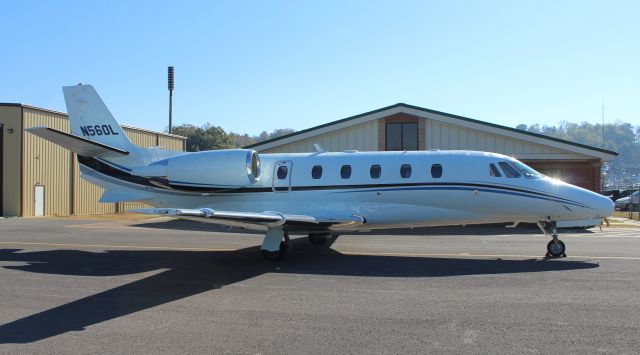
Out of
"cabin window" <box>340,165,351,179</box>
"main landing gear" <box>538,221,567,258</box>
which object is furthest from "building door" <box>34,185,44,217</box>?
"main landing gear" <box>538,221,567,258</box>

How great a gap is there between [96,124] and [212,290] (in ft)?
30.7

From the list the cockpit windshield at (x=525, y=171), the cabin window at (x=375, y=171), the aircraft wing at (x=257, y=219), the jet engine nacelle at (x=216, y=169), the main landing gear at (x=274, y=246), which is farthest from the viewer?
the jet engine nacelle at (x=216, y=169)

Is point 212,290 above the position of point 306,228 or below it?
below

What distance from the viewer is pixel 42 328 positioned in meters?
7.09

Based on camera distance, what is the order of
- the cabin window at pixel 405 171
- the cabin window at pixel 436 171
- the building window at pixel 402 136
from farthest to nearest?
the building window at pixel 402 136 < the cabin window at pixel 405 171 < the cabin window at pixel 436 171

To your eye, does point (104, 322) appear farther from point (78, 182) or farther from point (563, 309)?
point (78, 182)

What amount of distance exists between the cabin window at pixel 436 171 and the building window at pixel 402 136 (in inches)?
518

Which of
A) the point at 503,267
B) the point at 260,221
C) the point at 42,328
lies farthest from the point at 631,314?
the point at 42,328

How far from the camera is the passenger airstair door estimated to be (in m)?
14.6

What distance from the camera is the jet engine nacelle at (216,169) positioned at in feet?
47.7

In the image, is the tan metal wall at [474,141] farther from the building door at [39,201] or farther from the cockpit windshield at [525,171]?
the building door at [39,201]

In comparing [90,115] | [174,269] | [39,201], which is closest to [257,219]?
[174,269]

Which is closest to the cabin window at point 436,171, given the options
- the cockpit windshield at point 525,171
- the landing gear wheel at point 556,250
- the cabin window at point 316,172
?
the cockpit windshield at point 525,171

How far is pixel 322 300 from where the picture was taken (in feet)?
28.3
